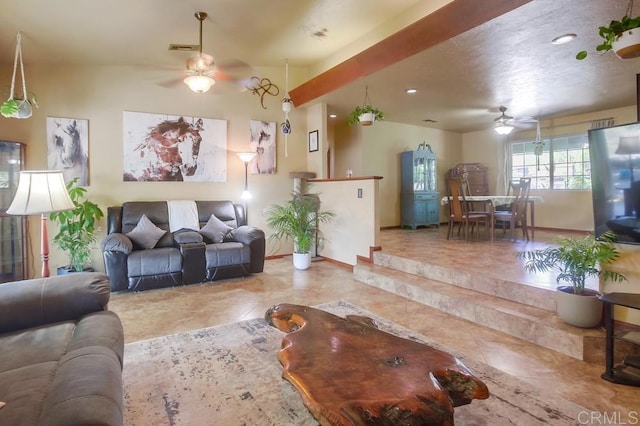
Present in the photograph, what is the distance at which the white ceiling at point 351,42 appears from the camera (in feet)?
10.0

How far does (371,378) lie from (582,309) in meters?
2.09

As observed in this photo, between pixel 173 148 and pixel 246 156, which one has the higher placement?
pixel 173 148

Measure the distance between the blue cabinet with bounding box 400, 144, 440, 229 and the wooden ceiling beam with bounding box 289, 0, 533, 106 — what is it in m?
3.03

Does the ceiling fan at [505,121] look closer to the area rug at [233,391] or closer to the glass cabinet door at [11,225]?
the area rug at [233,391]

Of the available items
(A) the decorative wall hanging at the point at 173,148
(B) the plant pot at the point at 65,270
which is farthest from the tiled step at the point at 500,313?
(B) the plant pot at the point at 65,270

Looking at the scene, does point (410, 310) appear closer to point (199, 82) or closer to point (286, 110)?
point (199, 82)

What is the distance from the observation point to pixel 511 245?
16.7 ft

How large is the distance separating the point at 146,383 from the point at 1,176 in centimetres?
331

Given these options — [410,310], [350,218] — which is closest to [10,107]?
[350,218]

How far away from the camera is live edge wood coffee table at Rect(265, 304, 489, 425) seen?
3.79ft

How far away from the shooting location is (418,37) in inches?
136

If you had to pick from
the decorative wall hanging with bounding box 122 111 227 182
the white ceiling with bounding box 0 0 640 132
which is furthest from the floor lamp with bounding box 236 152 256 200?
the white ceiling with bounding box 0 0 640 132

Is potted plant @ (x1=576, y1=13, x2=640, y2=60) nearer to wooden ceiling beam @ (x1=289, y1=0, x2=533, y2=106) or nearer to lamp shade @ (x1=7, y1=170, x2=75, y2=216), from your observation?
wooden ceiling beam @ (x1=289, y1=0, x2=533, y2=106)

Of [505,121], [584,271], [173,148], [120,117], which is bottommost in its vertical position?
[584,271]
